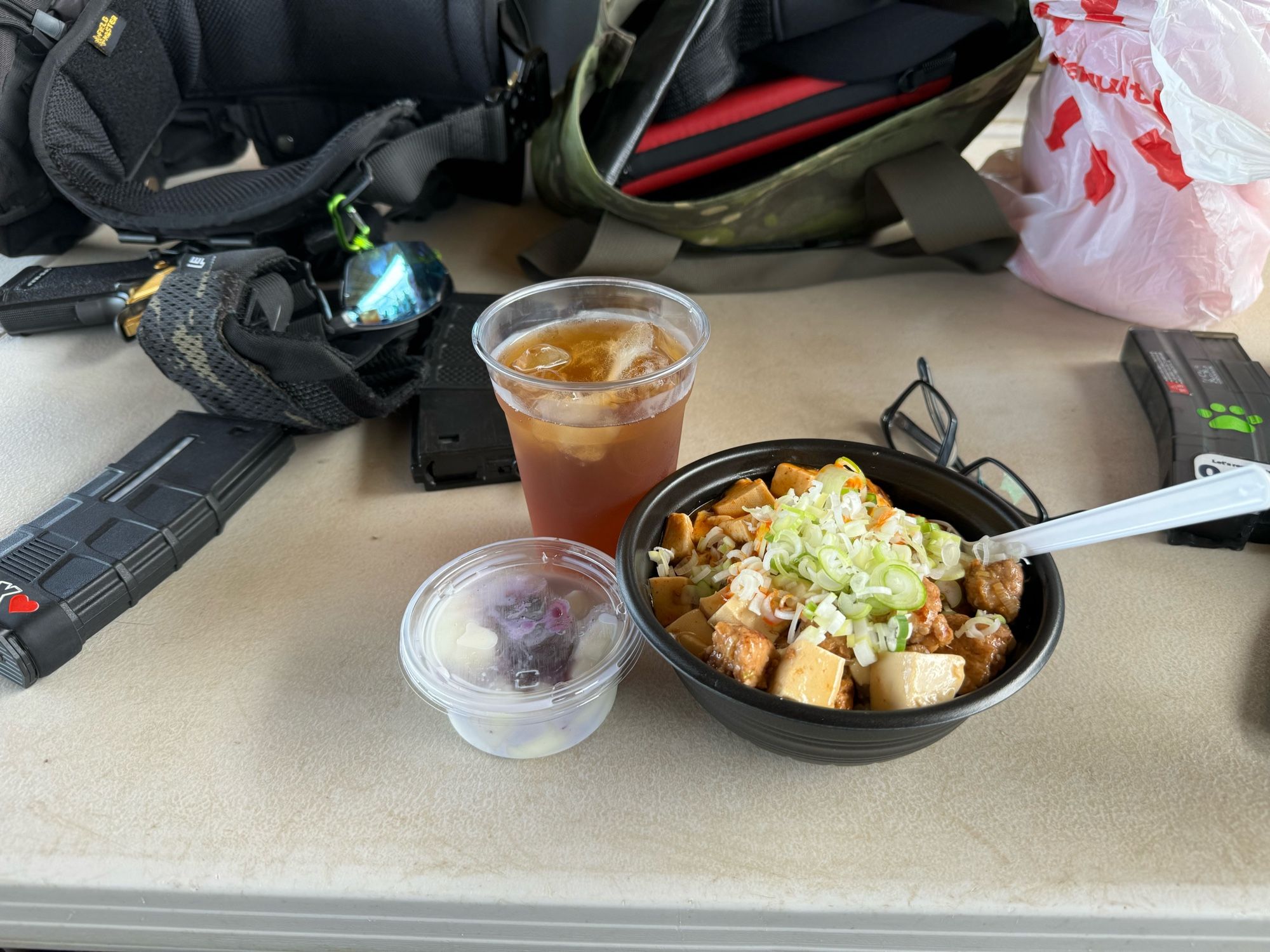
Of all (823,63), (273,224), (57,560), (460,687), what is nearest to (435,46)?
(273,224)

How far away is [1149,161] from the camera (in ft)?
2.78

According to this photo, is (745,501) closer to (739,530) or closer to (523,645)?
(739,530)

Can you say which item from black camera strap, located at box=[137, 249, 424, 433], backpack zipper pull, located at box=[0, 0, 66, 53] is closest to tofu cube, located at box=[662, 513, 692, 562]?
black camera strap, located at box=[137, 249, 424, 433]

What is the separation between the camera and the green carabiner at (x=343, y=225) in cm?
94

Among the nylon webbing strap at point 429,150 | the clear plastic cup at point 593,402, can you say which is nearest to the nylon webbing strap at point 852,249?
the nylon webbing strap at point 429,150

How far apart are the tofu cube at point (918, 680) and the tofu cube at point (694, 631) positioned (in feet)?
0.32

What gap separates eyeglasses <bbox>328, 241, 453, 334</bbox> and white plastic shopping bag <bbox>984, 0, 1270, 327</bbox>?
2.25ft

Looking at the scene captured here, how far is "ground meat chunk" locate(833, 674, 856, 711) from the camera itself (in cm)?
48

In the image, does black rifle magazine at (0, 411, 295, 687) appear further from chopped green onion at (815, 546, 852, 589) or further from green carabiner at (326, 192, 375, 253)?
chopped green onion at (815, 546, 852, 589)

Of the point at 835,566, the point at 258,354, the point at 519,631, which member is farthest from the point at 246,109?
the point at 835,566

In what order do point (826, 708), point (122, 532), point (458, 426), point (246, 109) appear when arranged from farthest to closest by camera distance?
point (246, 109) < point (458, 426) < point (122, 532) < point (826, 708)

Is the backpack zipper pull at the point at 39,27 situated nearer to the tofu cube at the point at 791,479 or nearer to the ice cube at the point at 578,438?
the ice cube at the point at 578,438

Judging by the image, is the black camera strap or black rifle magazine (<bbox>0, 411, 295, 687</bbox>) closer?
black rifle magazine (<bbox>0, 411, 295, 687</bbox>)

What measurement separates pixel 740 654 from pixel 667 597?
8 centimetres
